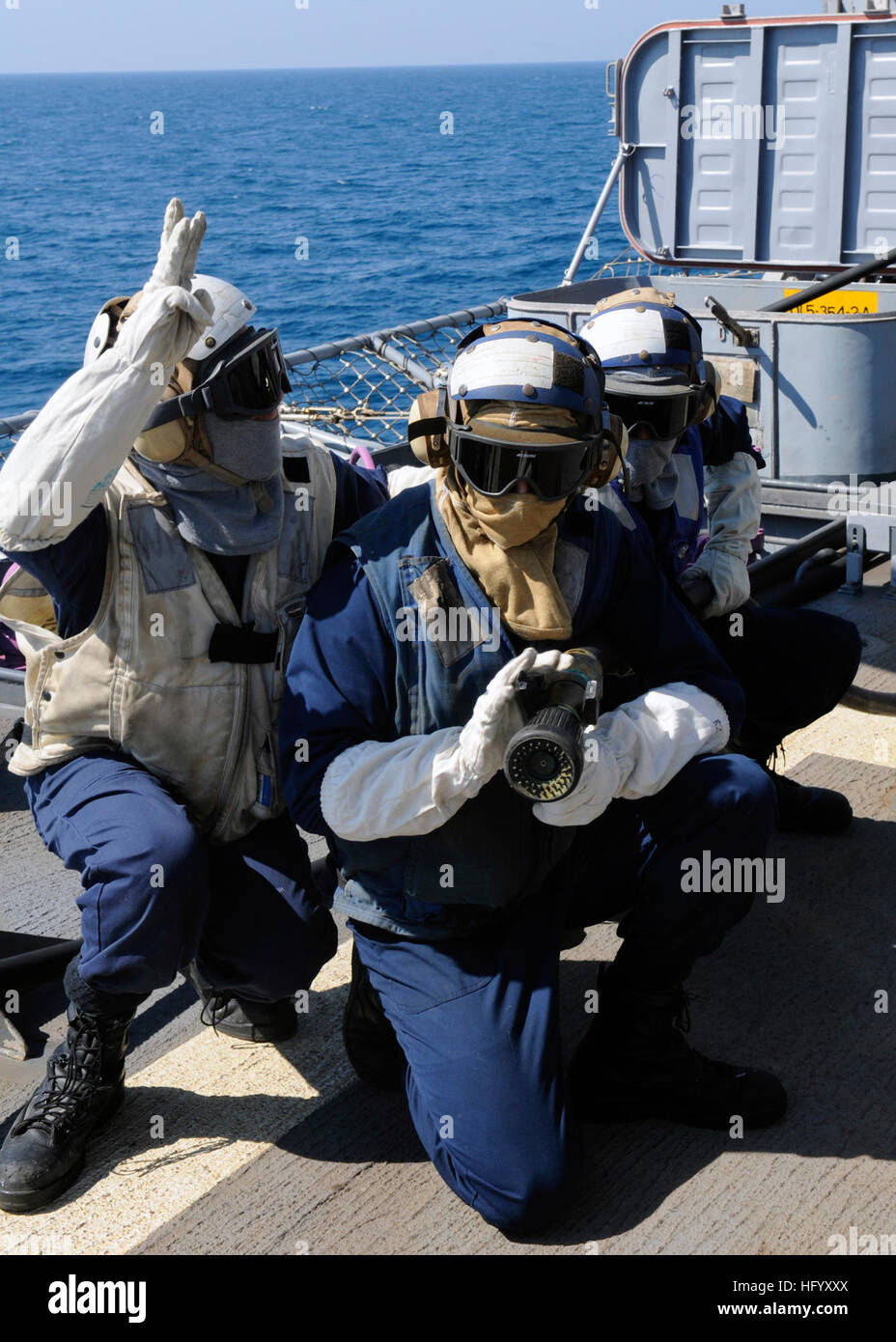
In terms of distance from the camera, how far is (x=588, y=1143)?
8.21 ft

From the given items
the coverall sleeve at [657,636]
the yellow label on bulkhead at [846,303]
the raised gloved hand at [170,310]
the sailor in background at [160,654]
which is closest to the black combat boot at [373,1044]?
the sailor in background at [160,654]

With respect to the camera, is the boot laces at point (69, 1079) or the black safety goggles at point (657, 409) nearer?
the boot laces at point (69, 1079)

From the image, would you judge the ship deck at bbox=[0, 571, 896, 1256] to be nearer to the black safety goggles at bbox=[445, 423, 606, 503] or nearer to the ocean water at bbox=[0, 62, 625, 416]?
the black safety goggles at bbox=[445, 423, 606, 503]

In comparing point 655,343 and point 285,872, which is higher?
point 655,343

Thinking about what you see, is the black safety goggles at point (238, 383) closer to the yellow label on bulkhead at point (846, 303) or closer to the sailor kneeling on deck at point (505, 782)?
the sailor kneeling on deck at point (505, 782)

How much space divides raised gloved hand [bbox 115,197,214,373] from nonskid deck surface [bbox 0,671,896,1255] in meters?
1.35

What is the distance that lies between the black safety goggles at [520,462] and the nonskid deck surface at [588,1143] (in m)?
1.14

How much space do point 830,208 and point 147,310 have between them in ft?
19.5

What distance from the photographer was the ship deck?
7.44 ft

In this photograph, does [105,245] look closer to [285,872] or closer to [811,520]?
[811,520]

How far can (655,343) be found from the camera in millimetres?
2957

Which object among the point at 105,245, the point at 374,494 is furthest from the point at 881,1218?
the point at 105,245

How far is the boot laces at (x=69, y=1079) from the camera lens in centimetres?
245

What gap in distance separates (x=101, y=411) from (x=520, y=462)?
0.67 metres
